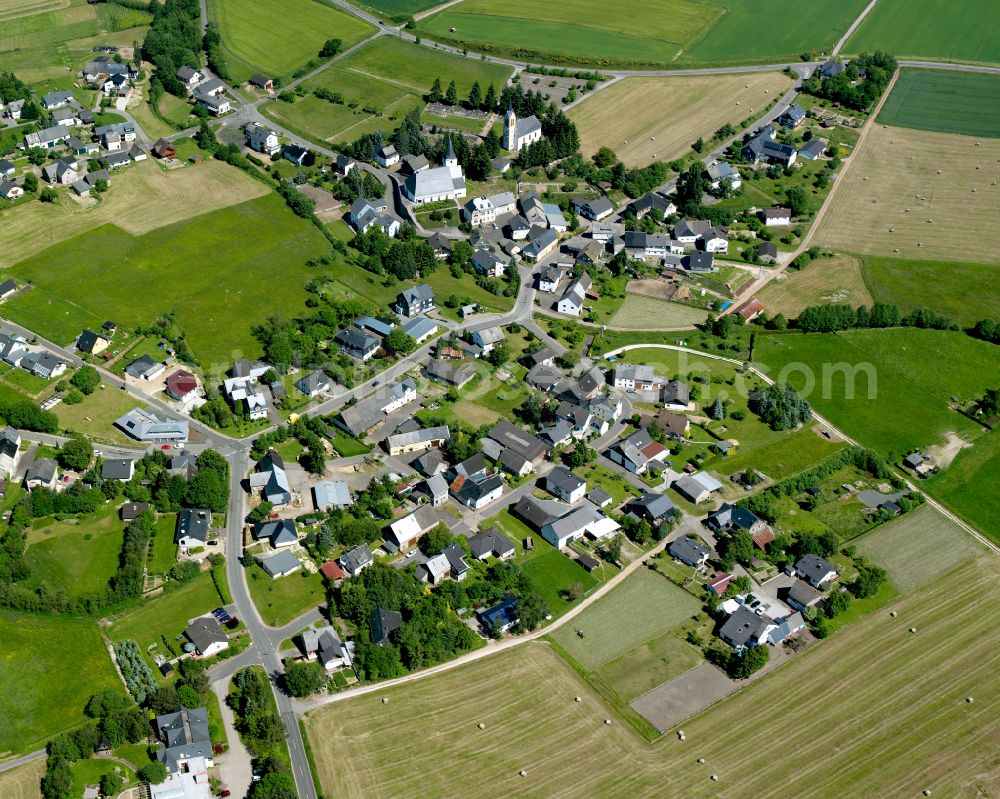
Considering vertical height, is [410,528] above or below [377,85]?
below

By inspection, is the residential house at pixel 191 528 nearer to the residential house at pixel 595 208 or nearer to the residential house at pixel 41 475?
the residential house at pixel 41 475

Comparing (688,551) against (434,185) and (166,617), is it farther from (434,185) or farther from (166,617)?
(434,185)

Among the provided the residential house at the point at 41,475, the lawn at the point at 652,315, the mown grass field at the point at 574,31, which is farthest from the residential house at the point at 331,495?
the mown grass field at the point at 574,31

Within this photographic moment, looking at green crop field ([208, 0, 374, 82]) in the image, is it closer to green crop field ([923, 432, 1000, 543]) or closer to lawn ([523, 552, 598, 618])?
lawn ([523, 552, 598, 618])

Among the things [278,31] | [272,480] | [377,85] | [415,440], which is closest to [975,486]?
[415,440]

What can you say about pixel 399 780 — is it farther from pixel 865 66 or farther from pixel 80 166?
pixel 865 66

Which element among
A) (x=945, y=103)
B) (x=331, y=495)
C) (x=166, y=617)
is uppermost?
(x=945, y=103)
